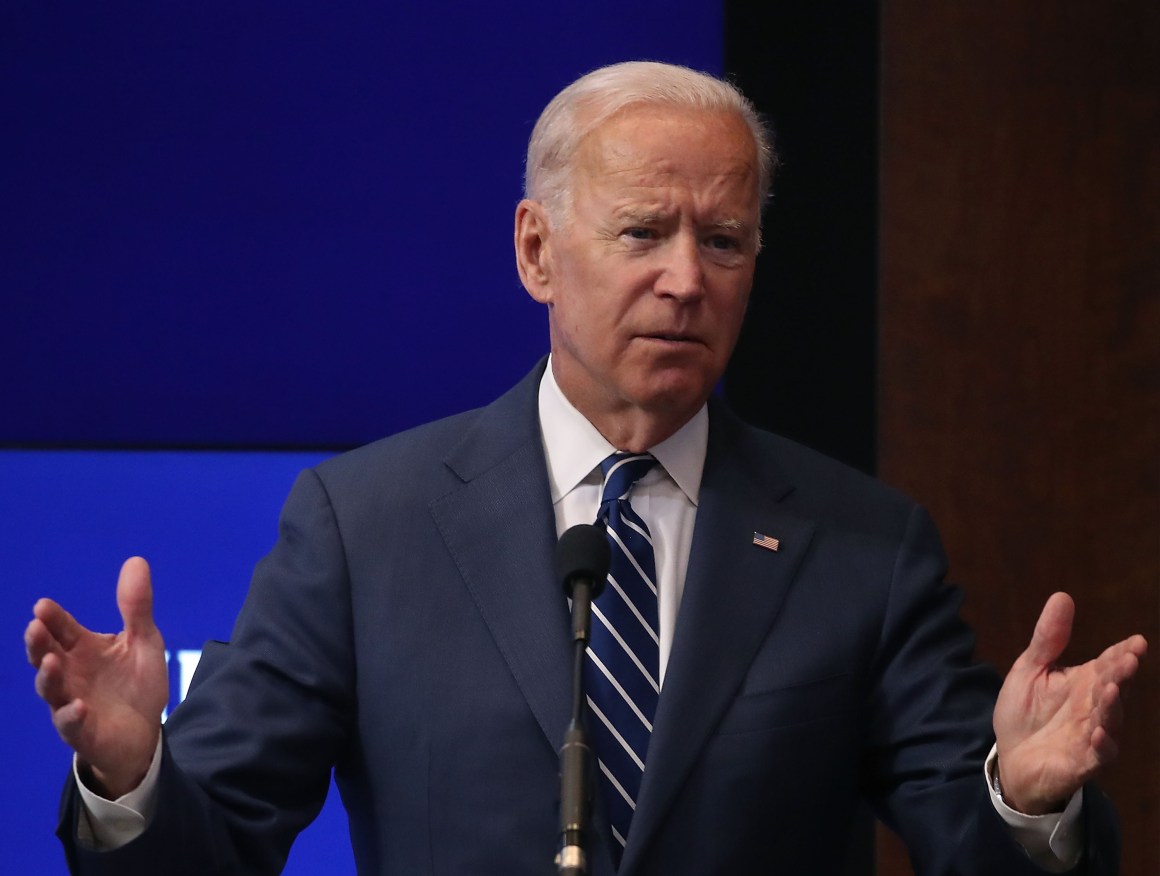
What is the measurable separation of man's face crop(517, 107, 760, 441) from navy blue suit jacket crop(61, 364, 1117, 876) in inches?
6.4

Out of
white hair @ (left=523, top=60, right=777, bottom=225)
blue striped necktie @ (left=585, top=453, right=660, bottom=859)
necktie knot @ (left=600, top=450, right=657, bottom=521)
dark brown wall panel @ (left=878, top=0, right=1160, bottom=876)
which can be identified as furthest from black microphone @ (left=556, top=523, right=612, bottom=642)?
dark brown wall panel @ (left=878, top=0, right=1160, bottom=876)

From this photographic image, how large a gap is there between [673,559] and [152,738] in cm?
72

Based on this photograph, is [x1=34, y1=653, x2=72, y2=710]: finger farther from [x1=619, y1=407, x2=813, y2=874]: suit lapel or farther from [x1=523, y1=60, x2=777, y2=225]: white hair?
[x1=523, y1=60, x2=777, y2=225]: white hair

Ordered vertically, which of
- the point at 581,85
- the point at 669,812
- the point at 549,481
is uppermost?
the point at 581,85

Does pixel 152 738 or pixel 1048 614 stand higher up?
pixel 1048 614

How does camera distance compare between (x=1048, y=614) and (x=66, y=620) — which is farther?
(x=1048, y=614)

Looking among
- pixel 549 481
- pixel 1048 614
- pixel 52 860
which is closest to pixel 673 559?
pixel 549 481

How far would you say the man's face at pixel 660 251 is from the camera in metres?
2.01

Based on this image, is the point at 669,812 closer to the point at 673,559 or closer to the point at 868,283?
the point at 673,559

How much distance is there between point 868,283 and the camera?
307cm

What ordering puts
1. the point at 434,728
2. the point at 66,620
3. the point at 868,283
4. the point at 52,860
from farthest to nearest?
the point at 868,283 → the point at 52,860 → the point at 434,728 → the point at 66,620

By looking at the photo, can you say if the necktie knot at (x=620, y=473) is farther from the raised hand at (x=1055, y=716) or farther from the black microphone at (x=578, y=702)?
the raised hand at (x=1055, y=716)

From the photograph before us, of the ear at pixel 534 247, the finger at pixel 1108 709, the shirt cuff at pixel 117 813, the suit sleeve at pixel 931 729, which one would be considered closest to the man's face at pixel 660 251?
the ear at pixel 534 247

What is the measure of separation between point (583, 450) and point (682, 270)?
0.97 ft
